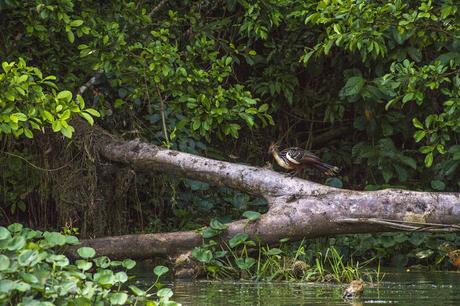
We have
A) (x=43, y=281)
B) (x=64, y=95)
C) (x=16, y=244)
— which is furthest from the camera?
(x=64, y=95)

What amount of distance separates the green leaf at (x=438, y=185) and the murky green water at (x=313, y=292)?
1624mm

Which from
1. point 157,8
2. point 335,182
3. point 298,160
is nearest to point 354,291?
point 298,160

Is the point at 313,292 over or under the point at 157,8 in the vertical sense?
under

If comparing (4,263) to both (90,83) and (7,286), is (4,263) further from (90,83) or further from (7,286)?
(90,83)

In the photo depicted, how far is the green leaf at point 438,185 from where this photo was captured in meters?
9.41

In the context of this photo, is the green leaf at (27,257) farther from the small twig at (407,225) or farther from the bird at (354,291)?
the small twig at (407,225)

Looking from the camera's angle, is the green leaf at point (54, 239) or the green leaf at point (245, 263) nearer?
the green leaf at point (54, 239)

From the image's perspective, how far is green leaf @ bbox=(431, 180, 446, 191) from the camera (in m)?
9.41

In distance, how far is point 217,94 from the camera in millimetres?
8430

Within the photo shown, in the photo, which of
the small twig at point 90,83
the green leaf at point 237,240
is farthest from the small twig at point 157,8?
the green leaf at point 237,240

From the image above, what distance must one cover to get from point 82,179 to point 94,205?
267 millimetres

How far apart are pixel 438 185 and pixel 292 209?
2.36 metres

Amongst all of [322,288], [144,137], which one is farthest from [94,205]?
[322,288]

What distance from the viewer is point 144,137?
9.52 meters
